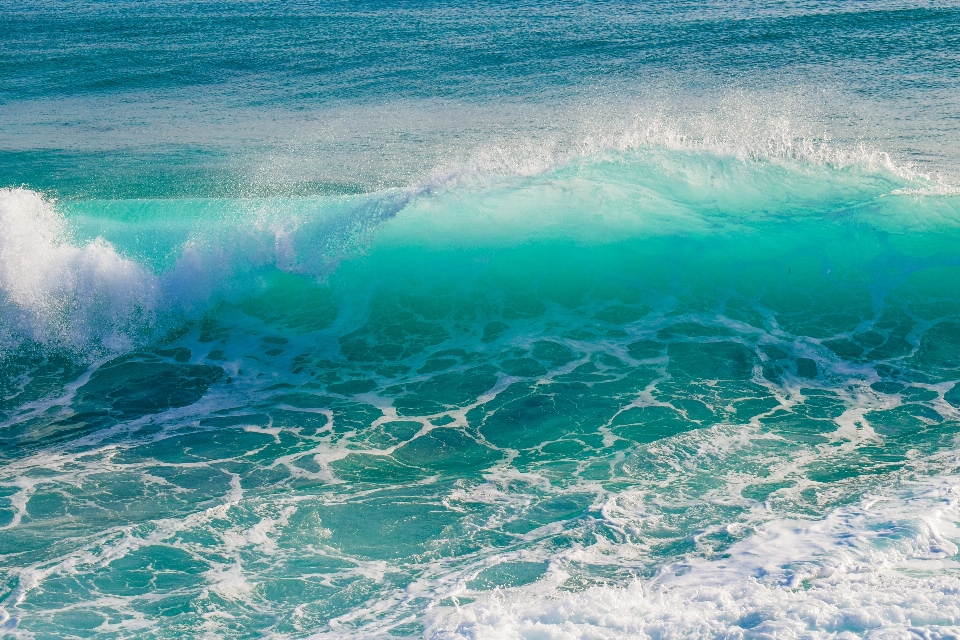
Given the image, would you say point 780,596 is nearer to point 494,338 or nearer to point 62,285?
point 494,338

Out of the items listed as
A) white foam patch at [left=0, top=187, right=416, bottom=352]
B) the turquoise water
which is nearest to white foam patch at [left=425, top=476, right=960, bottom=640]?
the turquoise water

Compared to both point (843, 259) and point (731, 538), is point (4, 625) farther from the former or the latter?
point (843, 259)

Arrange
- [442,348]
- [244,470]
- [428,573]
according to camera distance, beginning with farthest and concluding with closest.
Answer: [442,348]
[244,470]
[428,573]

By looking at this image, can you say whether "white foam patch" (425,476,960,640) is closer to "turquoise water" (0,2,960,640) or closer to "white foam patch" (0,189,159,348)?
"turquoise water" (0,2,960,640)

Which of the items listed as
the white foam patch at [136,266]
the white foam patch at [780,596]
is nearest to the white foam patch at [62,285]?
the white foam patch at [136,266]

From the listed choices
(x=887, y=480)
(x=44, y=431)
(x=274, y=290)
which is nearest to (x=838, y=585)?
(x=887, y=480)

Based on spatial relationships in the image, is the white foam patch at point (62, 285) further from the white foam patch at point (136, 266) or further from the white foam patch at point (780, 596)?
the white foam patch at point (780, 596)

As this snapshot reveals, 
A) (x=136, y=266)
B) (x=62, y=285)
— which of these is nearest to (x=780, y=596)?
(x=136, y=266)
